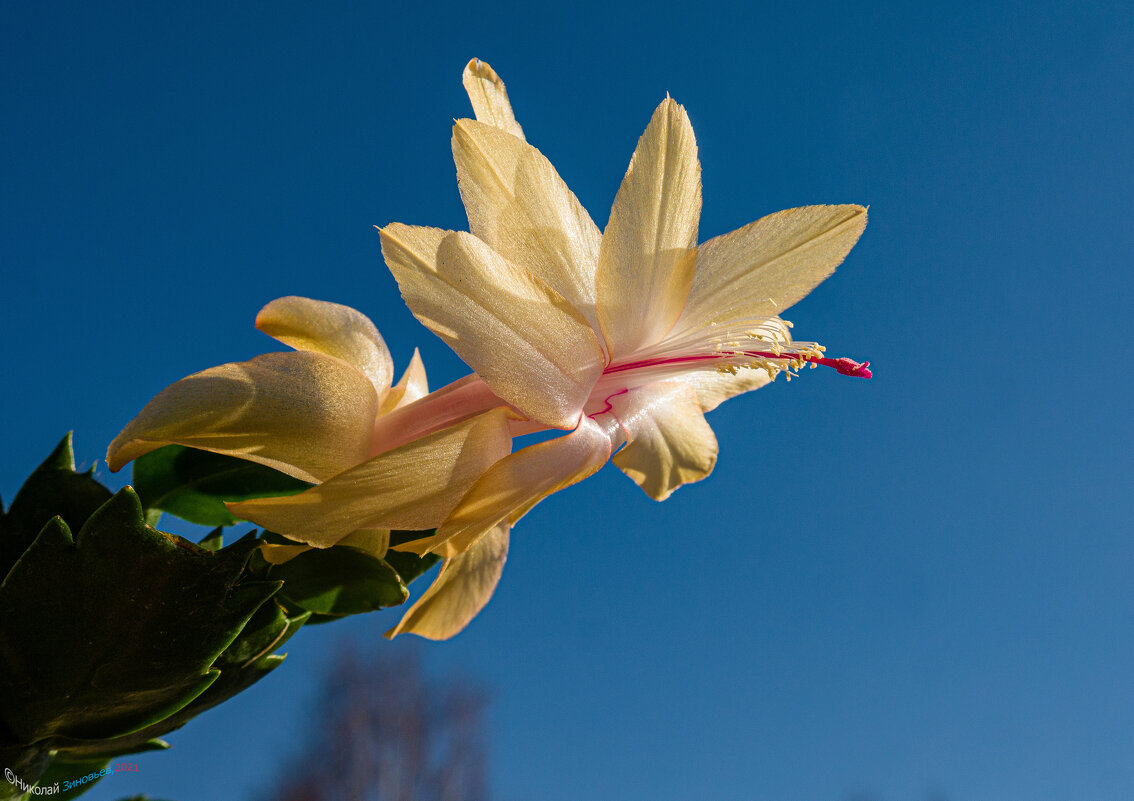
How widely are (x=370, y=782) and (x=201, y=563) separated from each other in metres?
9.62

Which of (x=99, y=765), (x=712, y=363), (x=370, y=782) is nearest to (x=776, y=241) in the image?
(x=712, y=363)

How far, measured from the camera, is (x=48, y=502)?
420 mm

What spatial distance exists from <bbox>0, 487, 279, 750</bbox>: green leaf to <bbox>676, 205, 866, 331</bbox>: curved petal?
0.26 m

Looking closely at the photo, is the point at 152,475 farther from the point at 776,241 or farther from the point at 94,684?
the point at 776,241

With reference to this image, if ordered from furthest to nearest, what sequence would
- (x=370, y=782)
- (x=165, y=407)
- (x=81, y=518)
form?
(x=370, y=782)
(x=81, y=518)
(x=165, y=407)

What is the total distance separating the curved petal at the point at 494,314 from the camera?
330mm

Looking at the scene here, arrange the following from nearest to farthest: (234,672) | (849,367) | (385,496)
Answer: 1. (385,496)
2. (234,672)
3. (849,367)

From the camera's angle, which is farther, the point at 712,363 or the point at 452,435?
the point at 712,363

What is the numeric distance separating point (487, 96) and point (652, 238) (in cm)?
11

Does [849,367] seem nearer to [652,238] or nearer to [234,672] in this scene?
[652,238]

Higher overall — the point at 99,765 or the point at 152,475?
the point at 152,475

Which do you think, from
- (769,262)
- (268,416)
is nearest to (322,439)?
(268,416)

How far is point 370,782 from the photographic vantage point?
8.82 metres

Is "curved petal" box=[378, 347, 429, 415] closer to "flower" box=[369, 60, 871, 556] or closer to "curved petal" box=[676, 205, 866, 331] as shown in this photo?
"flower" box=[369, 60, 871, 556]
